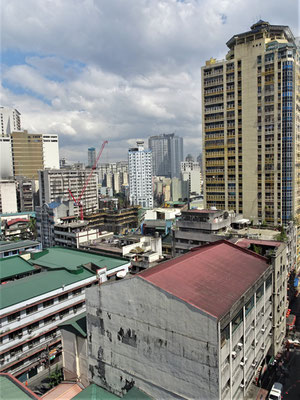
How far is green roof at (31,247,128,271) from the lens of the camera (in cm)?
4556

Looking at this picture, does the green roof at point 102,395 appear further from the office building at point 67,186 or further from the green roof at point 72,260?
the office building at point 67,186

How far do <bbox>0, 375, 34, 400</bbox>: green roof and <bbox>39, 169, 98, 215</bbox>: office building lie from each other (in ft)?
330

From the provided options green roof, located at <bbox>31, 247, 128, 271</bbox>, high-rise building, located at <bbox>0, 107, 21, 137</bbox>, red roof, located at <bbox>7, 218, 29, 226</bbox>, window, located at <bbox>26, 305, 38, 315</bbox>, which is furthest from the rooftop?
high-rise building, located at <bbox>0, 107, 21, 137</bbox>

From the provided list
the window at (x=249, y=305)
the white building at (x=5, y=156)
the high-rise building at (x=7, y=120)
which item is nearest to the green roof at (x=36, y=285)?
the window at (x=249, y=305)

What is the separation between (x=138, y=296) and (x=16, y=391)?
38.5ft

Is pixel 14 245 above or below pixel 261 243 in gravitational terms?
below

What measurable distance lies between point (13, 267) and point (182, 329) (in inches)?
1288

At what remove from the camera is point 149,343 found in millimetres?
22734

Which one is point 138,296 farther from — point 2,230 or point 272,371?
point 2,230

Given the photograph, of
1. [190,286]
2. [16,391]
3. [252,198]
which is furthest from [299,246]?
[16,391]

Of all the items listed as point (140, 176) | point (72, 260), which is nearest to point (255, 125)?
point (72, 260)

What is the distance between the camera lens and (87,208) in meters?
140

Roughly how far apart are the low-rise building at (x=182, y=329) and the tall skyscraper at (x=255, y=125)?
43123 millimetres

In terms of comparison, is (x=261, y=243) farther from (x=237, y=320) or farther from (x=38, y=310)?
(x=38, y=310)
